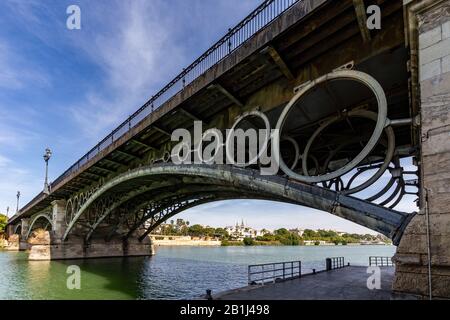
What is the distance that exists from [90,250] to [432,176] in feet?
139

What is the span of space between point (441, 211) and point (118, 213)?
37402mm

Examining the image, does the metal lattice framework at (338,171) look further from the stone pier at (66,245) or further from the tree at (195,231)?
the tree at (195,231)

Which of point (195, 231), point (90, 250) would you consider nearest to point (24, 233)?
point (90, 250)

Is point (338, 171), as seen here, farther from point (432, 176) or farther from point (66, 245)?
point (66, 245)

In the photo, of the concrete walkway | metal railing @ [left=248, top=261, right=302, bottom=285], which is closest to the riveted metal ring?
the concrete walkway

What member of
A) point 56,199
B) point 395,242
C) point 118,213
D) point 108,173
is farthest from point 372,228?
point 56,199

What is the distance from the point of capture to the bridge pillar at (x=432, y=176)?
18.2ft

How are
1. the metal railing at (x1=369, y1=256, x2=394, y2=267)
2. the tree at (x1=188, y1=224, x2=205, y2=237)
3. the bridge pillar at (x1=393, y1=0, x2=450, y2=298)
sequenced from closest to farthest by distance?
the bridge pillar at (x1=393, y1=0, x2=450, y2=298) → the metal railing at (x1=369, y1=256, x2=394, y2=267) → the tree at (x1=188, y1=224, x2=205, y2=237)

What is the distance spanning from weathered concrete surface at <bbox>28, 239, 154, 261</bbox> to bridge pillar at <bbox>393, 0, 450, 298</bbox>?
134 feet

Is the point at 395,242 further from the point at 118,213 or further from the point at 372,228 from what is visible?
the point at 118,213

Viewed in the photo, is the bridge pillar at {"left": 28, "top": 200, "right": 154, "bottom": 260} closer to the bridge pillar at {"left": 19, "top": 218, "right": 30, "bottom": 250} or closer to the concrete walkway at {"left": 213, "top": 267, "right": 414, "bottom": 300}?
the concrete walkway at {"left": 213, "top": 267, "right": 414, "bottom": 300}

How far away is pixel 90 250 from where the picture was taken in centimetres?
4094

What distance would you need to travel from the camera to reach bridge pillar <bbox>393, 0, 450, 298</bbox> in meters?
5.54

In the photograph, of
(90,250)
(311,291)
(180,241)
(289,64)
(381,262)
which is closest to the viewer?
(289,64)
